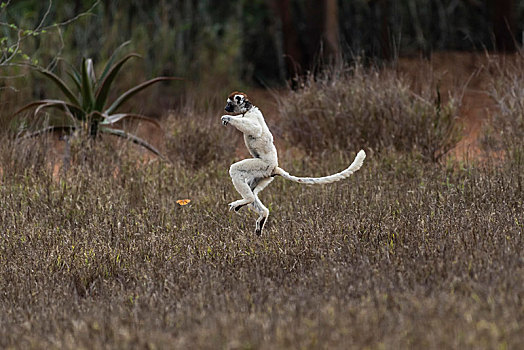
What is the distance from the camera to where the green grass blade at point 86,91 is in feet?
23.9

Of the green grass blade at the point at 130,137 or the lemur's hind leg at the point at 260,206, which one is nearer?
the lemur's hind leg at the point at 260,206

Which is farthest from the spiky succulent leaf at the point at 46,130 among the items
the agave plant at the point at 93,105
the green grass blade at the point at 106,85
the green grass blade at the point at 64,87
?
the green grass blade at the point at 106,85

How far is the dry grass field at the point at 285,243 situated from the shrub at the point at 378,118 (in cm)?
2

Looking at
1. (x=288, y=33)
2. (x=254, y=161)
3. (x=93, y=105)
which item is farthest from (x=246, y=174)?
(x=288, y=33)

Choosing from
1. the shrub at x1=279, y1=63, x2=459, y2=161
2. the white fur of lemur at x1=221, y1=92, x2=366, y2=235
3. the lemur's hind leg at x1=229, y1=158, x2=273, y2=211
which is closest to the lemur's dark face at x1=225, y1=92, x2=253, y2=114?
the white fur of lemur at x1=221, y1=92, x2=366, y2=235

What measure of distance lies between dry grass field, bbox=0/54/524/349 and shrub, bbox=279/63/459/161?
0.07 ft

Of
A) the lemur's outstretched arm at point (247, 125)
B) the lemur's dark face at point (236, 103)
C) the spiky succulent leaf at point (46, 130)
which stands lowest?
the spiky succulent leaf at point (46, 130)

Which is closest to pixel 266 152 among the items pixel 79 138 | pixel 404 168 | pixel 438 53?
pixel 404 168

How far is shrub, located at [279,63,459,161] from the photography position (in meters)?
7.06

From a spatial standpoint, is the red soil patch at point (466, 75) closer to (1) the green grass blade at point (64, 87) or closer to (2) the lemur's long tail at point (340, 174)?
(1) the green grass blade at point (64, 87)

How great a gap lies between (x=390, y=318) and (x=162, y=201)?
10.5ft

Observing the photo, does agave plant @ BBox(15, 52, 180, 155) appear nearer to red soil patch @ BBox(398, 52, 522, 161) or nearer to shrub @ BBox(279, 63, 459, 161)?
shrub @ BBox(279, 63, 459, 161)

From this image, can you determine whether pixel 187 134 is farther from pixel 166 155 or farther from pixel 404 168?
pixel 404 168

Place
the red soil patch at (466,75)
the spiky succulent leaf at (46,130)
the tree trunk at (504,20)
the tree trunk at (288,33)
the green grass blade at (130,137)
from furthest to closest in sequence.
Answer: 1. the tree trunk at (504,20)
2. the tree trunk at (288,33)
3. the red soil patch at (466,75)
4. the green grass blade at (130,137)
5. the spiky succulent leaf at (46,130)
